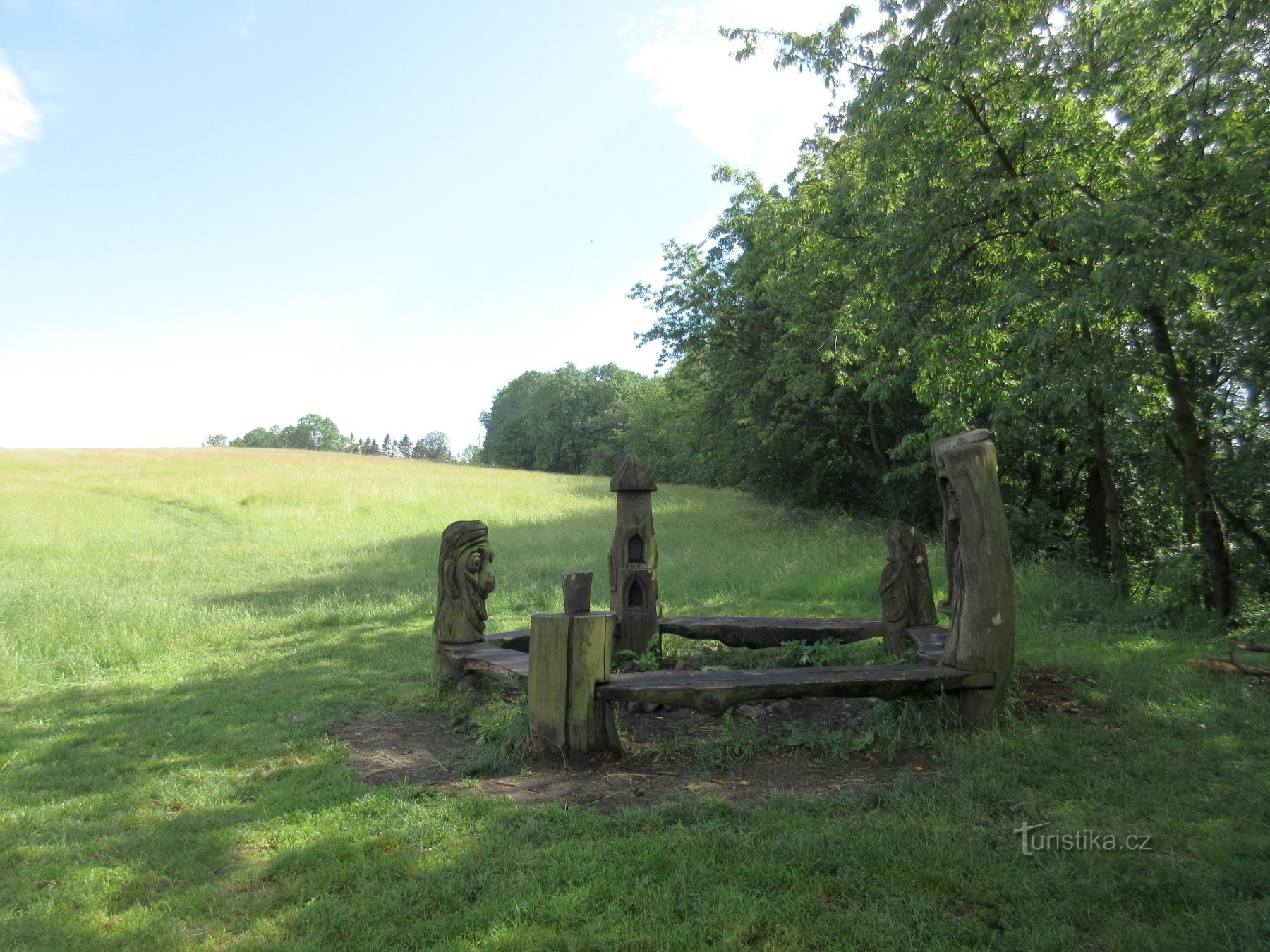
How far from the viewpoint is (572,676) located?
519 centimetres

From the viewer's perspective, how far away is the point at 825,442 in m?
21.7

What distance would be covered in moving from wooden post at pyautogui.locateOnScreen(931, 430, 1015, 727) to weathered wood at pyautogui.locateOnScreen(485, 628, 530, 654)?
3.69m

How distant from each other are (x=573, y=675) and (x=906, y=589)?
3.27 m

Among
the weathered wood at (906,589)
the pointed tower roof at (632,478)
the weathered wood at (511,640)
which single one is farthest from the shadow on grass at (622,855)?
the pointed tower roof at (632,478)

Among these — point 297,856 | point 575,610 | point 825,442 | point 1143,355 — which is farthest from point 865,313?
point 825,442

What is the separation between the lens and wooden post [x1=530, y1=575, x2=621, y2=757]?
5.17m

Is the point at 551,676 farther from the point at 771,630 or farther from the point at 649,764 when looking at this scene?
the point at 771,630

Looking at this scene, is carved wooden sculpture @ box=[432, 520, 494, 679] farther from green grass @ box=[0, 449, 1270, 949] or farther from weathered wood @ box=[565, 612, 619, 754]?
weathered wood @ box=[565, 612, 619, 754]

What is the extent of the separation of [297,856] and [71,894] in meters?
0.93

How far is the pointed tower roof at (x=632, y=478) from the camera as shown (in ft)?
25.3

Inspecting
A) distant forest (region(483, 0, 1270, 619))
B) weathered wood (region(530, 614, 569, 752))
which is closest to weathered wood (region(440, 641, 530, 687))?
weathered wood (region(530, 614, 569, 752))

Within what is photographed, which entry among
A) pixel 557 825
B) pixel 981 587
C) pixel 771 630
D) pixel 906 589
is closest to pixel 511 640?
pixel 771 630

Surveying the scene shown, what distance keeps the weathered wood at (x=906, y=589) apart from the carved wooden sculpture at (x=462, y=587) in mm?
3471

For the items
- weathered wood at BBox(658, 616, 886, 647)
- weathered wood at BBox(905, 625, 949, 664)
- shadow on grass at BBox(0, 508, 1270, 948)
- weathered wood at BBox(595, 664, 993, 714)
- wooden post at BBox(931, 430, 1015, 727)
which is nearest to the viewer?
shadow on grass at BBox(0, 508, 1270, 948)
